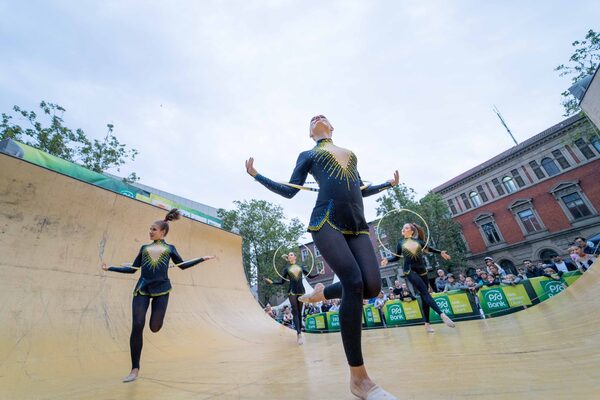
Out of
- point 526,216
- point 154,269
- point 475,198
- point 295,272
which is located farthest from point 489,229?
point 154,269

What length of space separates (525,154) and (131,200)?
38196mm

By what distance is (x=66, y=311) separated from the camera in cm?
501

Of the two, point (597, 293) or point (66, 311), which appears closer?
point (597, 293)

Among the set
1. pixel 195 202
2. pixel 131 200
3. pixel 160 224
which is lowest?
pixel 160 224

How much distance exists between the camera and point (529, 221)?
2933 cm

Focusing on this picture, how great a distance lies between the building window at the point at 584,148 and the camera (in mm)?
26080

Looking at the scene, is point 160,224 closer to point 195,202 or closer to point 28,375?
point 28,375

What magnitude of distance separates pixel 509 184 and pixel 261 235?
30.6m

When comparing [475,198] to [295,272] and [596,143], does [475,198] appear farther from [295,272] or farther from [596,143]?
[295,272]

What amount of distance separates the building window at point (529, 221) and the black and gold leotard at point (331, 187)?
119 ft

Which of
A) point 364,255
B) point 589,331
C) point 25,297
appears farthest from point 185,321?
point 589,331

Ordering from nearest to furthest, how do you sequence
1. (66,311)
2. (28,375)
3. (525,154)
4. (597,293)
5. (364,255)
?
(364,255) < (28,375) < (597,293) < (66,311) < (525,154)

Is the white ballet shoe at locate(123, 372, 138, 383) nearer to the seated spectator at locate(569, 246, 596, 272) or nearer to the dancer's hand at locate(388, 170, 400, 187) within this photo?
the dancer's hand at locate(388, 170, 400, 187)

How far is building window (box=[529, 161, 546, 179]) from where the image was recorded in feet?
94.8
